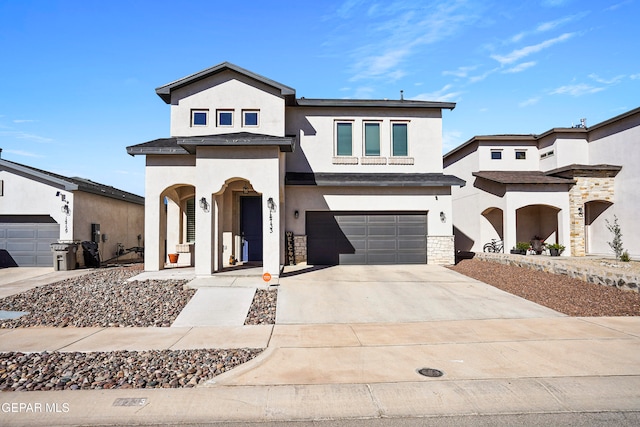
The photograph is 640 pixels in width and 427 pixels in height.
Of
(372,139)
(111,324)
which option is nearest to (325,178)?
(372,139)

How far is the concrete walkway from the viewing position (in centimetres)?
440

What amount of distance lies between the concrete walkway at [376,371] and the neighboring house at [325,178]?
6895 millimetres

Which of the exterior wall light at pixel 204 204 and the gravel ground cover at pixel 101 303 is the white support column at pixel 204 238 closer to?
the exterior wall light at pixel 204 204

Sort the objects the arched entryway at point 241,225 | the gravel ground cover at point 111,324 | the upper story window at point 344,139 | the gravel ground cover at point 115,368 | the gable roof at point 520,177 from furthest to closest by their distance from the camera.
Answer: the gable roof at point 520,177
the upper story window at point 344,139
the arched entryway at point 241,225
the gravel ground cover at point 111,324
the gravel ground cover at point 115,368

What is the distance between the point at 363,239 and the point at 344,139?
4.45 meters

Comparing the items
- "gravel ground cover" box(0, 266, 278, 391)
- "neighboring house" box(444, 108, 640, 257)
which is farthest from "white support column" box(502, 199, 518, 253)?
"gravel ground cover" box(0, 266, 278, 391)

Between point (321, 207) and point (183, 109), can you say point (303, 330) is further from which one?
point (183, 109)

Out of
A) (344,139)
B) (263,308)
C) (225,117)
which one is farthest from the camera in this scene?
(344,139)

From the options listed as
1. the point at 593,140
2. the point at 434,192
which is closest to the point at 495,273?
the point at 434,192

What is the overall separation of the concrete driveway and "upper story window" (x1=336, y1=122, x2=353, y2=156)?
5.68 metres

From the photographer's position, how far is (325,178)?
1555cm

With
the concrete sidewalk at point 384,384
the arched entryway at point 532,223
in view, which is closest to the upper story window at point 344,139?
the concrete sidewalk at point 384,384

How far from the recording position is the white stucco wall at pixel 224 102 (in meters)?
14.2

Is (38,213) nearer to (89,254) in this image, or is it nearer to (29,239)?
(29,239)
